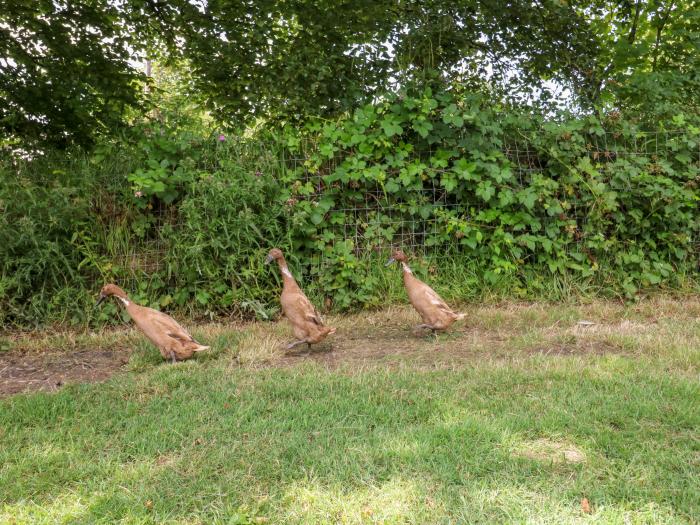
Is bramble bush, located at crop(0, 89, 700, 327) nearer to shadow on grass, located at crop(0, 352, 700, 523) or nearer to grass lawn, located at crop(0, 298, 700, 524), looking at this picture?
grass lawn, located at crop(0, 298, 700, 524)

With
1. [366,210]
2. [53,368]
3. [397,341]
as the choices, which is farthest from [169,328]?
[366,210]

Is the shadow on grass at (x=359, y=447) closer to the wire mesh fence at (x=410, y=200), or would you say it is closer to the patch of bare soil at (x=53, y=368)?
the patch of bare soil at (x=53, y=368)

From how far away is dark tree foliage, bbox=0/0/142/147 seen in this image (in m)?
8.41

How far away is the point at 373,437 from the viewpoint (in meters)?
3.29

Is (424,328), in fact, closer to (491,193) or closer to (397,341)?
(397,341)

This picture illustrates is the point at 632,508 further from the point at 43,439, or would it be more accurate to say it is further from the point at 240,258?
the point at 240,258

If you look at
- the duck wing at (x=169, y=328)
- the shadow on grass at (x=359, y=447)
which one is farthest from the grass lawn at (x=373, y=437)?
the duck wing at (x=169, y=328)

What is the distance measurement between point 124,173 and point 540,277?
4.92 meters

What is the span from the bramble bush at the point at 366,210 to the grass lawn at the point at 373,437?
1435mm

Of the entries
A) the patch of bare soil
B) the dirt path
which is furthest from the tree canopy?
the patch of bare soil

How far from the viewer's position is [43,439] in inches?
135

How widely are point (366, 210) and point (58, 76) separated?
5080 millimetres

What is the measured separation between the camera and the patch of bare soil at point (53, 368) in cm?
454

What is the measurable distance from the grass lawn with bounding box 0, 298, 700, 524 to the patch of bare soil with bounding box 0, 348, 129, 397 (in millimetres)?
138
